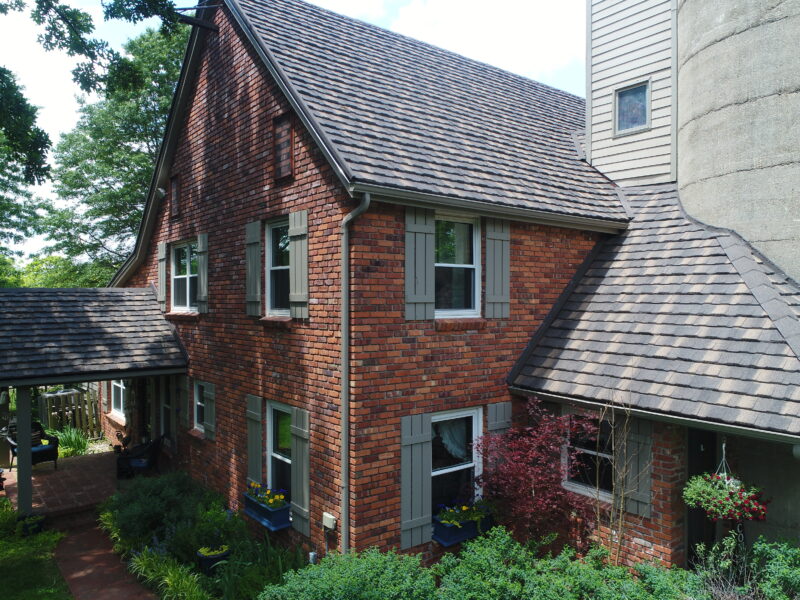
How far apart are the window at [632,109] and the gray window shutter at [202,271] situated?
8316 mm

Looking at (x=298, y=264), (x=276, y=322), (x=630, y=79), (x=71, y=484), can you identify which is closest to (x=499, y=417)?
(x=276, y=322)

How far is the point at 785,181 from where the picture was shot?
743 centimetres

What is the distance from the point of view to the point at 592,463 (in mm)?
7824

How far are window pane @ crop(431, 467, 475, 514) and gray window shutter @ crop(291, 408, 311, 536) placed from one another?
69.1 inches

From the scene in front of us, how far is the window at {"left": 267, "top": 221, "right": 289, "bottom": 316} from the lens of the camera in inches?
333

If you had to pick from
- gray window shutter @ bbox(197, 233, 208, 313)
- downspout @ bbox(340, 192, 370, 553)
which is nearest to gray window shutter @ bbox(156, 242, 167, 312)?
gray window shutter @ bbox(197, 233, 208, 313)

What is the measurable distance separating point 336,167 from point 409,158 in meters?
1.34

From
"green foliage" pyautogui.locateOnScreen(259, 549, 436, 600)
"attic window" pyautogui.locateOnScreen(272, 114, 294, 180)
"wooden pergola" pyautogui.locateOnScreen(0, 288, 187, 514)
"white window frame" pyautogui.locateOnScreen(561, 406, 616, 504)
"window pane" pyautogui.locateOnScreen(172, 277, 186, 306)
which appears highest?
"attic window" pyautogui.locateOnScreen(272, 114, 294, 180)

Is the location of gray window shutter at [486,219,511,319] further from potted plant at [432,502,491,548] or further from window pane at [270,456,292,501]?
window pane at [270,456,292,501]

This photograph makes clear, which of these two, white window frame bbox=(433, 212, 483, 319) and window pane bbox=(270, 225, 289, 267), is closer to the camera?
white window frame bbox=(433, 212, 483, 319)

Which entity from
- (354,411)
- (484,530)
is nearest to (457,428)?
(484,530)

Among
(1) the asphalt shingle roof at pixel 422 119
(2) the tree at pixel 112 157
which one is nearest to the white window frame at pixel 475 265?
(1) the asphalt shingle roof at pixel 422 119

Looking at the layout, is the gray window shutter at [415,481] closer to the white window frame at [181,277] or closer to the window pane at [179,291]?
the white window frame at [181,277]

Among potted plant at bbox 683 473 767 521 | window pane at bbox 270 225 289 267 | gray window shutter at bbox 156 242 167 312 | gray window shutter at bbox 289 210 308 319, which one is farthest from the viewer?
gray window shutter at bbox 156 242 167 312
